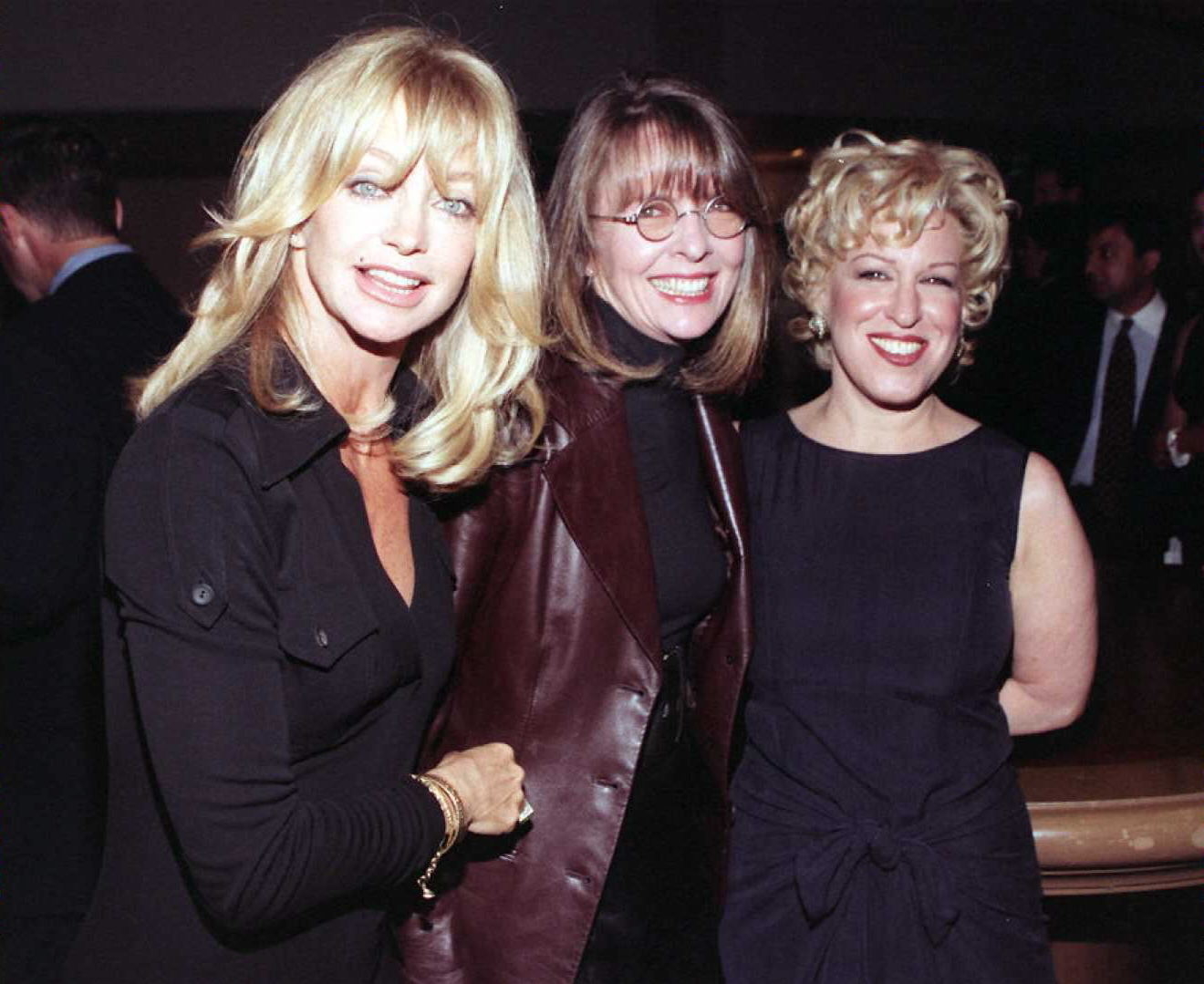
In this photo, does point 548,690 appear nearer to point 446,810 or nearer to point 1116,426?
point 446,810

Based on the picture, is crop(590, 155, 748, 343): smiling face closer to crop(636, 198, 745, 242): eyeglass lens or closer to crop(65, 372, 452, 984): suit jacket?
crop(636, 198, 745, 242): eyeglass lens

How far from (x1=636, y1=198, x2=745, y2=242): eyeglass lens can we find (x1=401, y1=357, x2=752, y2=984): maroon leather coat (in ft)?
1.15

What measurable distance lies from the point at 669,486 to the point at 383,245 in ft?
2.35

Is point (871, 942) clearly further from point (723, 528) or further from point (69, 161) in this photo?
point (69, 161)

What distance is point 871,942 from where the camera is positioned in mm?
1901

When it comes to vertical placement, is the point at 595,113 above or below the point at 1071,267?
above

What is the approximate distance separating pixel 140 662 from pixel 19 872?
5.90ft

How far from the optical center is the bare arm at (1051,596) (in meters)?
1.96

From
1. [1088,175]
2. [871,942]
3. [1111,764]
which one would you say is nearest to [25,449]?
[871,942]

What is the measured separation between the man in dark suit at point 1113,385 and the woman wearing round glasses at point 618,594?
327 cm

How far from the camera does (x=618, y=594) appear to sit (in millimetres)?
1812

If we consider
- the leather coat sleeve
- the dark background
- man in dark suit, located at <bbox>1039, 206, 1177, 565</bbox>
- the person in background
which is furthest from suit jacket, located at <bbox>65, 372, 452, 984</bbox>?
the dark background

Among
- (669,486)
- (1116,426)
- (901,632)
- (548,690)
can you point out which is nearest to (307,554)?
(548,690)

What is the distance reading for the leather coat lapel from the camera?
1.81 meters
